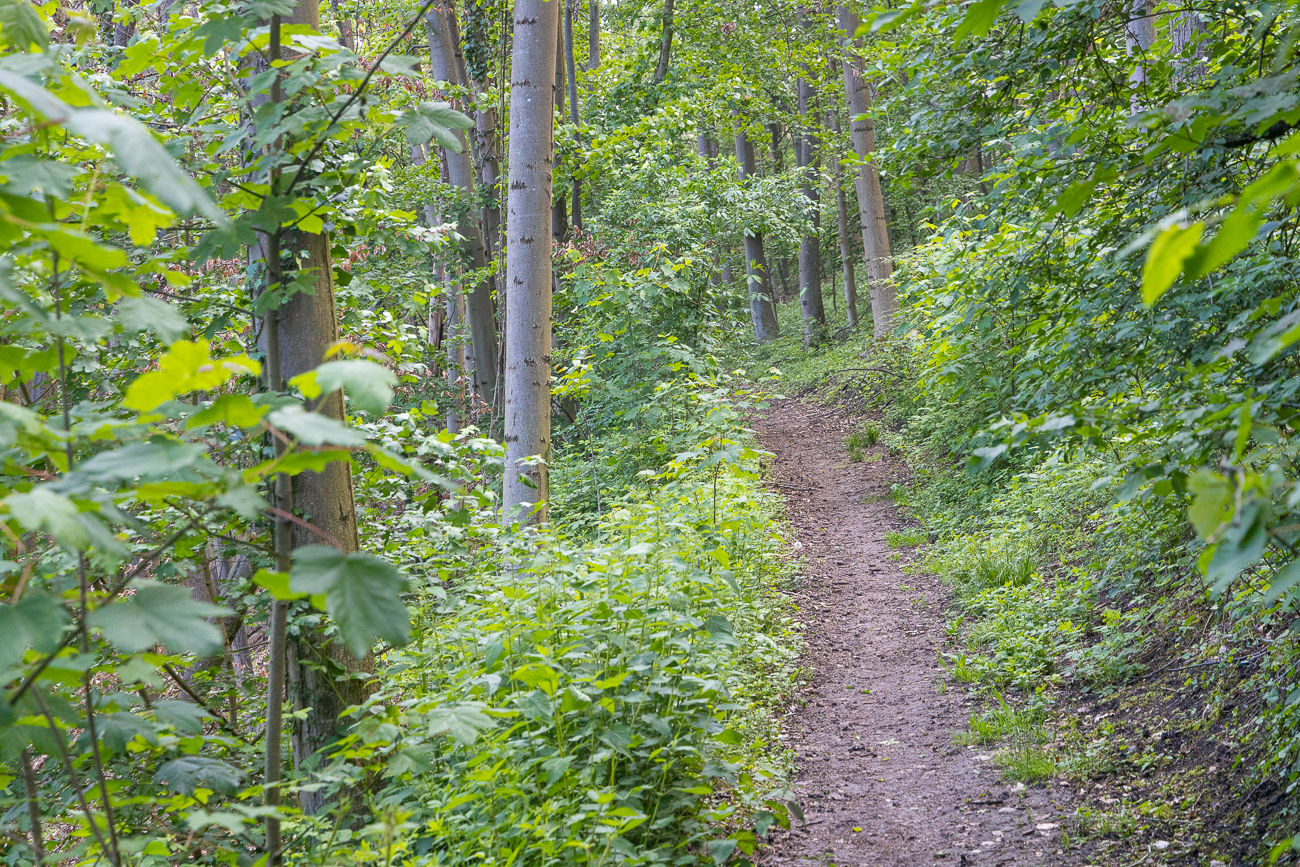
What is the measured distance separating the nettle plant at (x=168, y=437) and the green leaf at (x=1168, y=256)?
1.03 m

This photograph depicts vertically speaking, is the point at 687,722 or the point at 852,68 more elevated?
the point at 852,68

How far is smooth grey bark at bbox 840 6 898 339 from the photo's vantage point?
14.6 m

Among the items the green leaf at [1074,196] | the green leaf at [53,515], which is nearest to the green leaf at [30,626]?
the green leaf at [53,515]

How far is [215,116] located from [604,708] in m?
3.06

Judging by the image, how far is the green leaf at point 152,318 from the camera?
5.13ft

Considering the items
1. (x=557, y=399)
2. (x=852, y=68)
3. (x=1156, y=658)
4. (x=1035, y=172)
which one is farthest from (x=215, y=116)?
(x=852, y=68)

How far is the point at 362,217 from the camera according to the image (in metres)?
4.09

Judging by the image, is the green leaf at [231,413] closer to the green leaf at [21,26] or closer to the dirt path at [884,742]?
the green leaf at [21,26]

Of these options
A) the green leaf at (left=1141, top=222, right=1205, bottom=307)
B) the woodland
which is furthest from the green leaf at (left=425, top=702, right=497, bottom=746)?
the green leaf at (left=1141, top=222, right=1205, bottom=307)

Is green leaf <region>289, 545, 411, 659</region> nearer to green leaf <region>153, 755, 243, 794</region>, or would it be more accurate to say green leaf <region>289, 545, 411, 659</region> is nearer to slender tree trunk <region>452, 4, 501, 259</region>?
green leaf <region>153, 755, 243, 794</region>

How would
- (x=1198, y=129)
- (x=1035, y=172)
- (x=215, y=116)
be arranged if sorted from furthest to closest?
(x=215, y=116), (x=1035, y=172), (x=1198, y=129)

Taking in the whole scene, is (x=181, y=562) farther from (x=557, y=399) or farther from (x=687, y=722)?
(x=557, y=399)

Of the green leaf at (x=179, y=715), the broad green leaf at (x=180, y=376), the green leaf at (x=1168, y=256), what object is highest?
the broad green leaf at (x=180, y=376)

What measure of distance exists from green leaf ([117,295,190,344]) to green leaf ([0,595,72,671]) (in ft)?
1.67
